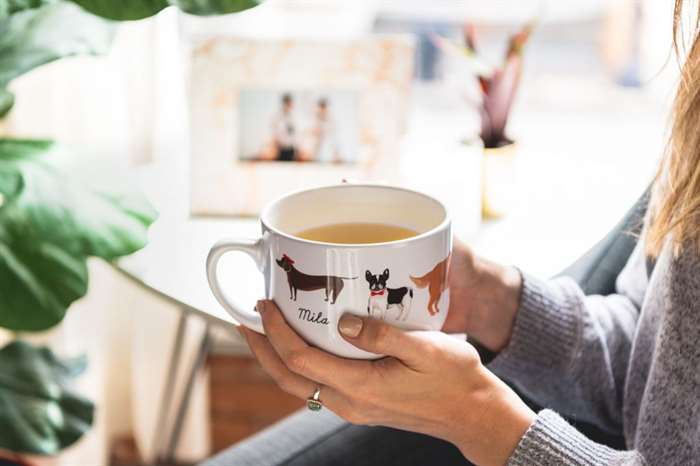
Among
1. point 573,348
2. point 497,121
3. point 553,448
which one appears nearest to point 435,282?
point 553,448

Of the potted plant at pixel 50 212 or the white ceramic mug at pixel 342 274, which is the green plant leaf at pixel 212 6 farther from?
the white ceramic mug at pixel 342 274

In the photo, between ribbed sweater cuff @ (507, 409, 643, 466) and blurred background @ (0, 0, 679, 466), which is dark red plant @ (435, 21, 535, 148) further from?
ribbed sweater cuff @ (507, 409, 643, 466)

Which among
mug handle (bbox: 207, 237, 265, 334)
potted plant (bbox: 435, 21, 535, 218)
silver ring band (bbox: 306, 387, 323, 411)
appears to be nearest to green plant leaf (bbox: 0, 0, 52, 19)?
mug handle (bbox: 207, 237, 265, 334)

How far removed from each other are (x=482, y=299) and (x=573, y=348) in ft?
0.31

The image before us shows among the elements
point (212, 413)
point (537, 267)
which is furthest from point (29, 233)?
point (212, 413)

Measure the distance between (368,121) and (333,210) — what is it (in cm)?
44

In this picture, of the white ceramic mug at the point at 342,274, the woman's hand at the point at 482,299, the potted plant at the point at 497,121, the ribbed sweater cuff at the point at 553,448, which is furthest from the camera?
the potted plant at the point at 497,121

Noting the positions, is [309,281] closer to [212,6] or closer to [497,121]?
[212,6]

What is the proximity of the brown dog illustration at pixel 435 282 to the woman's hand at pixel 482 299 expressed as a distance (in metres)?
0.18

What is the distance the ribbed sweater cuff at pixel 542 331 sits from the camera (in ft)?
2.47

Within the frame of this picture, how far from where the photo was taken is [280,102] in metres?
1.04

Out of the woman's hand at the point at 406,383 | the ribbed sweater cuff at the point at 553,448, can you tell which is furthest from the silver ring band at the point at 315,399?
the ribbed sweater cuff at the point at 553,448

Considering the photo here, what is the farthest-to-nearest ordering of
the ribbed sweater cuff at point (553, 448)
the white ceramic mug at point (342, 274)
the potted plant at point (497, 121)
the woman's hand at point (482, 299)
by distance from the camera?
the potted plant at point (497, 121), the woman's hand at point (482, 299), the ribbed sweater cuff at point (553, 448), the white ceramic mug at point (342, 274)

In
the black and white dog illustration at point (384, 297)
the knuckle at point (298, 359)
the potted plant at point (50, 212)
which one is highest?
the potted plant at point (50, 212)
